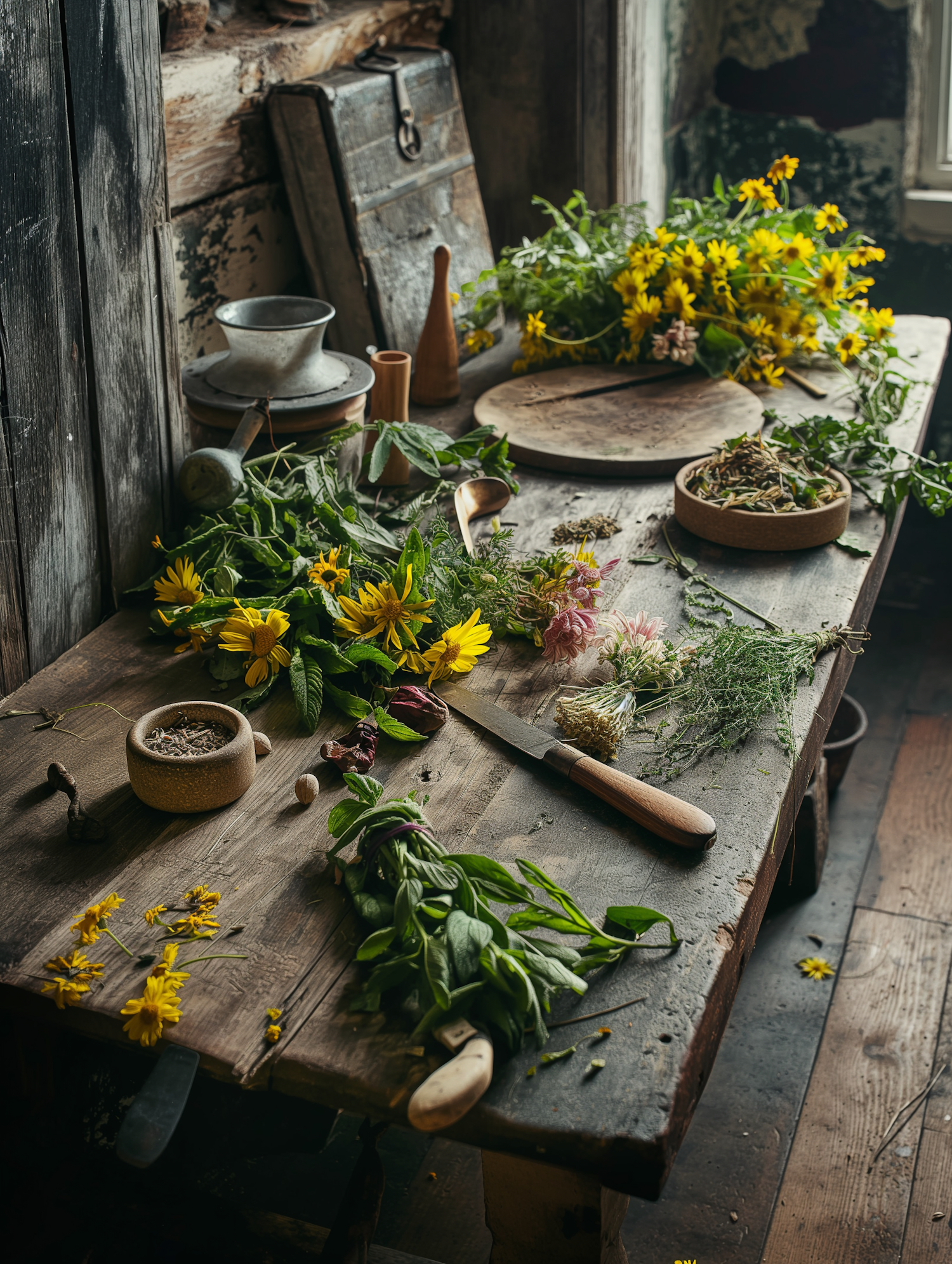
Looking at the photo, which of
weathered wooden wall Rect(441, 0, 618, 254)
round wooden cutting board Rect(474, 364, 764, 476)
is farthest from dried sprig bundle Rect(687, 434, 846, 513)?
weathered wooden wall Rect(441, 0, 618, 254)

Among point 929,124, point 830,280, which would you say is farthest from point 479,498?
point 929,124

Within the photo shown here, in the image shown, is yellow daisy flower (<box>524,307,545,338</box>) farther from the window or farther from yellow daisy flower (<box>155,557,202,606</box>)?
the window

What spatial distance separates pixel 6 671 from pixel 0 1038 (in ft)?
1.78

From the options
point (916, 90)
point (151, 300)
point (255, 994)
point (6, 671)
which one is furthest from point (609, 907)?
point (916, 90)

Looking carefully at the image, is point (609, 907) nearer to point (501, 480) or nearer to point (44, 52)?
point (501, 480)

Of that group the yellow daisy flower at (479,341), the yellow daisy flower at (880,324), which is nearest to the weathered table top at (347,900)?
the yellow daisy flower at (880,324)

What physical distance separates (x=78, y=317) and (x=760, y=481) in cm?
115

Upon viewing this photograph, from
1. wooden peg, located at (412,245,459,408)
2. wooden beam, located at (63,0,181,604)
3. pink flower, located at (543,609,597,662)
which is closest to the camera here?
wooden beam, located at (63,0,181,604)

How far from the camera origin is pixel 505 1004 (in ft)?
3.43

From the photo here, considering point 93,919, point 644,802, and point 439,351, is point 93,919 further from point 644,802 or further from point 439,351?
point 439,351

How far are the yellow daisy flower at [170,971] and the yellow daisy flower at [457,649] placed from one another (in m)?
0.54

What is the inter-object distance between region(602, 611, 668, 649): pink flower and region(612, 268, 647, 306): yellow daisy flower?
1.10 m

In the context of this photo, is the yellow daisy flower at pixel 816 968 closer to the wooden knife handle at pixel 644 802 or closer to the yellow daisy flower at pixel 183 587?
the wooden knife handle at pixel 644 802

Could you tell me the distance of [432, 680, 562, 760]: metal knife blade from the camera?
142 centimetres
